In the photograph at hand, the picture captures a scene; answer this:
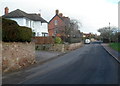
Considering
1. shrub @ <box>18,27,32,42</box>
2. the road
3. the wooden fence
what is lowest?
the road

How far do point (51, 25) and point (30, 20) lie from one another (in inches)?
1223

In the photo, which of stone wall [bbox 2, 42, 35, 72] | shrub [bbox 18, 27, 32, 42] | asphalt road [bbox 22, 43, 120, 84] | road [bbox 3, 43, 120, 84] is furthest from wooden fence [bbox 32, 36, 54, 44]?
road [bbox 3, 43, 120, 84]

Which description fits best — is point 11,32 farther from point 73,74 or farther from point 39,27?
point 39,27

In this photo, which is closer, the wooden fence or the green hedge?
the green hedge

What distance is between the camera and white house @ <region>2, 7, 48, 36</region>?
45.2 meters

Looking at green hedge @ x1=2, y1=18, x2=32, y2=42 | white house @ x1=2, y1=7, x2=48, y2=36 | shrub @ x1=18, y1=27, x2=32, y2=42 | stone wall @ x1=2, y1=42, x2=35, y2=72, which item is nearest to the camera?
stone wall @ x1=2, y1=42, x2=35, y2=72

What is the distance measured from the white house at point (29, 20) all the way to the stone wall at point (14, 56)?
2903 centimetres

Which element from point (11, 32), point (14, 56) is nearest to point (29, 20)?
point (11, 32)

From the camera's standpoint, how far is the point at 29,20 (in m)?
48.9

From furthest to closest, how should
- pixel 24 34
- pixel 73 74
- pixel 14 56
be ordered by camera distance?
pixel 24 34
pixel 14 56
pixel 73 74

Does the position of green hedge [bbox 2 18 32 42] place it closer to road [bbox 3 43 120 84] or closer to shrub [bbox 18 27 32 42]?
shrub [bbox 18 27 32 42]

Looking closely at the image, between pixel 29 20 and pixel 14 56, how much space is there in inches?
1407

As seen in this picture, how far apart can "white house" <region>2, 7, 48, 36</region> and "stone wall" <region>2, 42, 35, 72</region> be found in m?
29.0

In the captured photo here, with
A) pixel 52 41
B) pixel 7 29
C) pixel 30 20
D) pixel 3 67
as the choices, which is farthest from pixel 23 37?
pixel 30 20
